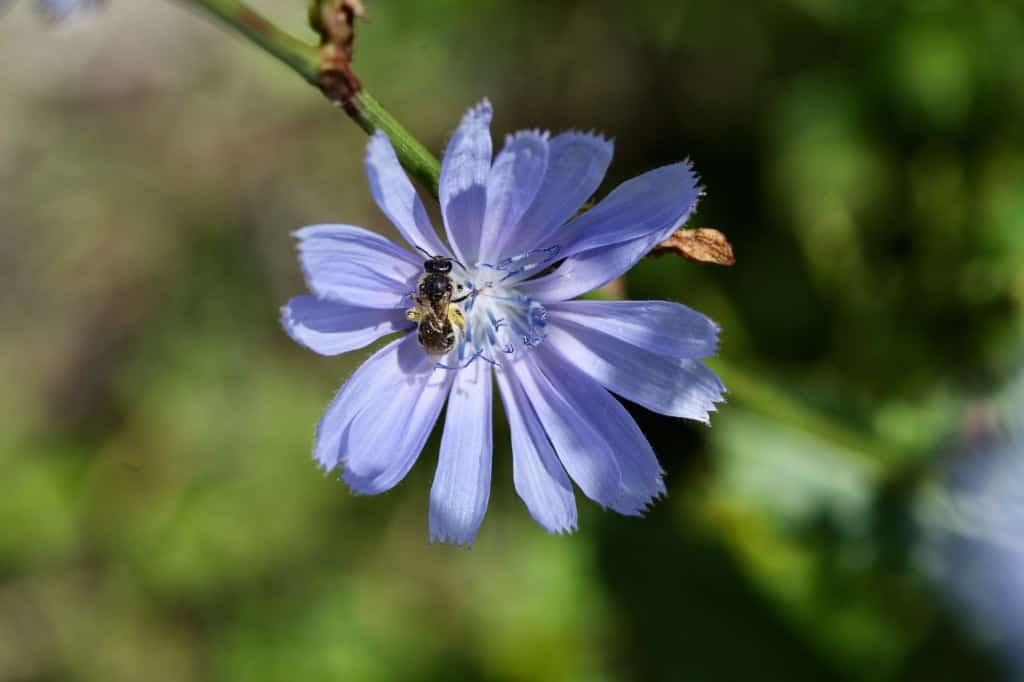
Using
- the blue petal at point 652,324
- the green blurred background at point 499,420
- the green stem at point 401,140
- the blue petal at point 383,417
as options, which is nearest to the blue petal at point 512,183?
the green stem at point 401,140

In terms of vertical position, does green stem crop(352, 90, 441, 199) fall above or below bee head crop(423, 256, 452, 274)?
above

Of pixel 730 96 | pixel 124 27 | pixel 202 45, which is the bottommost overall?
pixel 730 96

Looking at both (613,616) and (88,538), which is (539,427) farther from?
(88,538)

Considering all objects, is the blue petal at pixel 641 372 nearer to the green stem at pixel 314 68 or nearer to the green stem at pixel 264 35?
the green stem at pixel 314 68

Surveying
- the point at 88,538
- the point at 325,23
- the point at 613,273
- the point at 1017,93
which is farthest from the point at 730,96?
the point at 88,538

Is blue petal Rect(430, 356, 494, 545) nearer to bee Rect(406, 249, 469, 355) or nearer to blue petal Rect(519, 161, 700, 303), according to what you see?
bee Rect(406, 249, 469, 355)

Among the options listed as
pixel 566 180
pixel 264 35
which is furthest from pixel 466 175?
pixel 264 35

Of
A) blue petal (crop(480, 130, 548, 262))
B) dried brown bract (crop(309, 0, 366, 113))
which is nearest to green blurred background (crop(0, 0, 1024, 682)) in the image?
blue petal (crop(480, 130, 548, 262))
